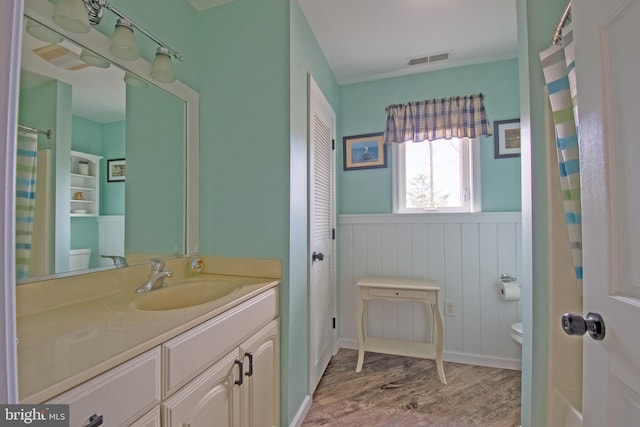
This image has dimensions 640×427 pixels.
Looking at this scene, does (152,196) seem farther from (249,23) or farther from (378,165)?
(378,165)

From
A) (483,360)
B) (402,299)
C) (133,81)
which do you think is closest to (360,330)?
(402,299)

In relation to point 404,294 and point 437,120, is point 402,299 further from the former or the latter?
point 437,120

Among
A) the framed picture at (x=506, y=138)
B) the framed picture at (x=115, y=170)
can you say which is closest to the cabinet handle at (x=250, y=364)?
the framed picture at (x=115, y=170)

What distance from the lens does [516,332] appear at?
6.30 feet

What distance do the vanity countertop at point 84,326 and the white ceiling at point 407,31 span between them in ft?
5.80

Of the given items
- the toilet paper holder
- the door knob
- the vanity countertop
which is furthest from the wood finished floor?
the door knob

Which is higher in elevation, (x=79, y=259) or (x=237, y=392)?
(x=79, y=259)

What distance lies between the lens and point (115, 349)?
2.12 feet

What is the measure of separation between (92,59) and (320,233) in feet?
5.01

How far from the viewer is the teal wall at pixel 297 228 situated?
1.45m

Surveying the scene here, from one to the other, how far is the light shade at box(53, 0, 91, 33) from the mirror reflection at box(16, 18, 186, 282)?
0.07 meters

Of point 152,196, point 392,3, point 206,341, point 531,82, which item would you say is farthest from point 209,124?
point 531,82

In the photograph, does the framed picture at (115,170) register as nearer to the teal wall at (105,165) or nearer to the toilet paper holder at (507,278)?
the teal wall at (105,165)

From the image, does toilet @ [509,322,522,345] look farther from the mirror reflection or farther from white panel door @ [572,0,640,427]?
the mirror reflection
